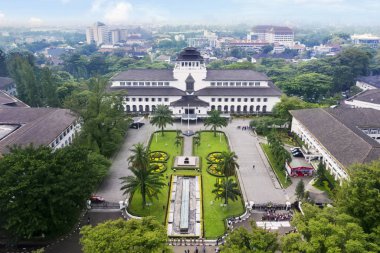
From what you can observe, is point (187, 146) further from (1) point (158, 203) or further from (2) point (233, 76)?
(2) point (233, 76)

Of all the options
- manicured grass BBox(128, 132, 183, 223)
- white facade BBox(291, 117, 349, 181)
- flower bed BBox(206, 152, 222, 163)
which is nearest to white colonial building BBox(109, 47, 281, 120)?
white facade BBox(291, 117, 349, 181)

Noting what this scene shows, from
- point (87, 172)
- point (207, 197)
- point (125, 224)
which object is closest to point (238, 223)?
point (207, 197)

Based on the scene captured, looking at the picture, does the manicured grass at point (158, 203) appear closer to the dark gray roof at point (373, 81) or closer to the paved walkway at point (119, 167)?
the paved walkway at point (119, 167)

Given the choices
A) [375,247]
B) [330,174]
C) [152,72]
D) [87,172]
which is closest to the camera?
[375,247]

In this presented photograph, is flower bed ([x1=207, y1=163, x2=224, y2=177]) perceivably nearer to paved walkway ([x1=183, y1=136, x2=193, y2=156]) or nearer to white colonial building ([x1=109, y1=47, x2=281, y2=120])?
paved walkway ([x1=183, y1=136, x2=193, y2=156])

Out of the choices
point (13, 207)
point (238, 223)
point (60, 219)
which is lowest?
point (238, 223)

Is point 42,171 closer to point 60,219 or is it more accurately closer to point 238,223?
point 60,219
